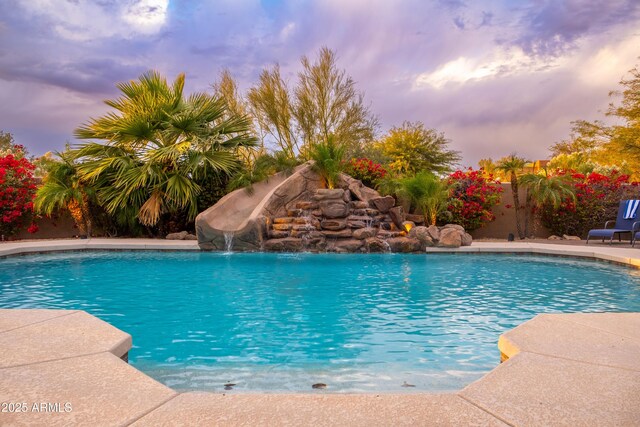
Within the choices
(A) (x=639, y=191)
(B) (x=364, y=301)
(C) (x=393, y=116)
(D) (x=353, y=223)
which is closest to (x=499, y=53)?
(D) (x=353, y=223)

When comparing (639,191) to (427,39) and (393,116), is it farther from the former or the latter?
(393,116)

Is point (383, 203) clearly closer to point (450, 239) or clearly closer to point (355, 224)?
point (355, 224)

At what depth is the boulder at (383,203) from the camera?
10891 millimetres

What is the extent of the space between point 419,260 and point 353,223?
84.2 inches

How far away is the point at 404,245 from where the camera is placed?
382 inches

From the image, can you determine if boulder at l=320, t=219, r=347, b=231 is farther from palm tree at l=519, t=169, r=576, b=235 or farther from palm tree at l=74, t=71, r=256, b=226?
palm tree at l=519, t=169, r=576, b=235

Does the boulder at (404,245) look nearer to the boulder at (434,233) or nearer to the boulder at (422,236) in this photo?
the boulder at (422,236)

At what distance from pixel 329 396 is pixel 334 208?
8.42 m

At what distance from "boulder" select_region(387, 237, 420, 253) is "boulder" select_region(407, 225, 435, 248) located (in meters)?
0.16

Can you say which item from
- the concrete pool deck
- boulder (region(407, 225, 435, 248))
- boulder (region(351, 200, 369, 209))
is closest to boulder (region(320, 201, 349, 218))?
boulder (region(351, 200, 369, 209))

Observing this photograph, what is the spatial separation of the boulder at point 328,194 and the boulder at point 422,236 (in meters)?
1.85

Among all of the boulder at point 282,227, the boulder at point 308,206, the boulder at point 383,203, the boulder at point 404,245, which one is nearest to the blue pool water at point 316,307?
the boulder at point 404,245

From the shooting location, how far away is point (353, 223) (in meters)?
10.3

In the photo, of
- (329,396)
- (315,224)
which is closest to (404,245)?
(315,224)
